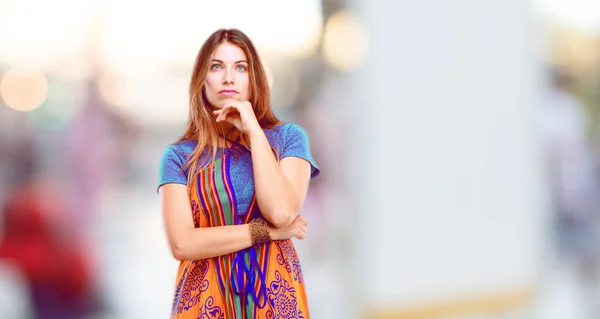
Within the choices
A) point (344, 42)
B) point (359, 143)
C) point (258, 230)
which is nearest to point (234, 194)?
point (258, 230)

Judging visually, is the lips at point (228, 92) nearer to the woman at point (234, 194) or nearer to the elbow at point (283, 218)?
the woman at point (234, 194)

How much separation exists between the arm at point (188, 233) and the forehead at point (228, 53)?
0.50 ft

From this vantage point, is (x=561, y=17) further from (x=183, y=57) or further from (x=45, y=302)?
(x=45, y=302)

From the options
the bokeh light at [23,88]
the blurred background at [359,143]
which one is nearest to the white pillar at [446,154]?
the blurred background at [359,143]

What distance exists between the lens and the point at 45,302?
11.7 ft

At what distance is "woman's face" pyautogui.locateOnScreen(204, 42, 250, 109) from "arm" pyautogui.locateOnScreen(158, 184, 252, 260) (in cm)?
12

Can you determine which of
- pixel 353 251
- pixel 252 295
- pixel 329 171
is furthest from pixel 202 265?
pixel 329 171

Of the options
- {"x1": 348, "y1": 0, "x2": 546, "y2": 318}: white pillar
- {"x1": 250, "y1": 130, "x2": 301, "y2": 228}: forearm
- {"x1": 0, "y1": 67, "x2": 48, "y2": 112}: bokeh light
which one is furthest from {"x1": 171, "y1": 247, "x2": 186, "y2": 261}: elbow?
{"x1": 0, "y1": 67, "x2": 48, "y2": 112}: bokeh light

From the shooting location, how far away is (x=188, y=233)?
38.4 inches

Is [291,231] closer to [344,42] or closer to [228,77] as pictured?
[228,77]

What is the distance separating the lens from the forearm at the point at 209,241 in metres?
0.98

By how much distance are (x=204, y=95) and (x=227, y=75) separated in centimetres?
4

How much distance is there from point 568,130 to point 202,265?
3681 millimetres

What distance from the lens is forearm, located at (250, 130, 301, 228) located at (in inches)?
37.3
